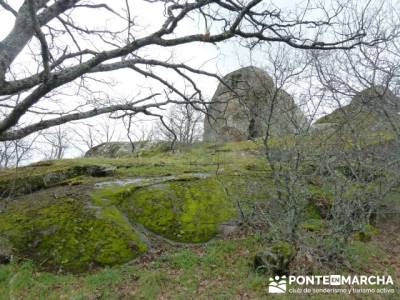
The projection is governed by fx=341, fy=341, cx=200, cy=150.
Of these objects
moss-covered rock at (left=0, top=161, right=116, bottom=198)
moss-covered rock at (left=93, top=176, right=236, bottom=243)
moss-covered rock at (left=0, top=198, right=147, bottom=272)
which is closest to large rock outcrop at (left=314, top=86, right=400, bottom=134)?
moss-covered rock at (left=93, top=176, right=236, bottom=243)

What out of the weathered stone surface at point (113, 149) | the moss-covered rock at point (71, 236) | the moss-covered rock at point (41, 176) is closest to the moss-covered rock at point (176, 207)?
the moss-covered rock at point (71, 236)

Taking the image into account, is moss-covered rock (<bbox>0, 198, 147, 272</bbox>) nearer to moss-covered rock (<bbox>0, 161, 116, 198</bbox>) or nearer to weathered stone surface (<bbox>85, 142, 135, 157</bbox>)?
moss-covered rock (<bbox>0, 161, 116, 198</bbox>)

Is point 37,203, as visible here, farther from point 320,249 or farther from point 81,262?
point 320,249

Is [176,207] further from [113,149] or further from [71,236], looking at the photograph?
[113,149]

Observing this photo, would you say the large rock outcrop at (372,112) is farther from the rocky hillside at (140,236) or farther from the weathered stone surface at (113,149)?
the weathered stone surface at (113,149)

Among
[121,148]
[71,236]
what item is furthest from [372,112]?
[121,148]

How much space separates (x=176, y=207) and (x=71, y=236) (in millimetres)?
2148

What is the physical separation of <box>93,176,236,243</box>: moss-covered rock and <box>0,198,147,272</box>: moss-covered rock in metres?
0.41

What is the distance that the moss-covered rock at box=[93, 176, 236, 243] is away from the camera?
6750mm

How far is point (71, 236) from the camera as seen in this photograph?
6.01 m

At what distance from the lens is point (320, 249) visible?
578cm

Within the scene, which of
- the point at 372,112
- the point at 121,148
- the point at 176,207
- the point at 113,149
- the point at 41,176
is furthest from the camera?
the point at 113,149

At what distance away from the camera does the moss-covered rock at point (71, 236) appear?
574 cm

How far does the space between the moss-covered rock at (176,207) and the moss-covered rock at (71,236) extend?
1.36 ft
